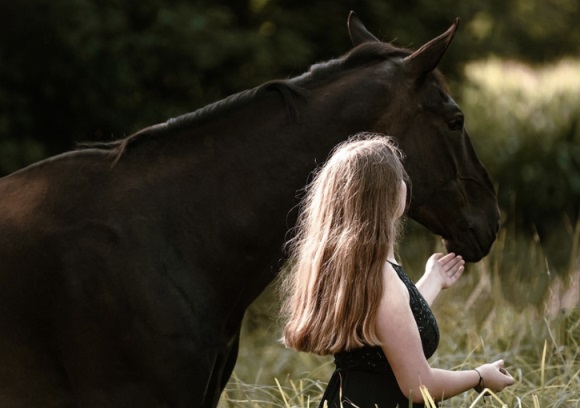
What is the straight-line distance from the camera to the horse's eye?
411 cm

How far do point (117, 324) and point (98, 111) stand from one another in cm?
521

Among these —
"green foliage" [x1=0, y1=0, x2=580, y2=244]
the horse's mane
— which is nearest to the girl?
the horse's mane

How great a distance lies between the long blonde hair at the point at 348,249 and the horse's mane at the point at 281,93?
0.57 metres

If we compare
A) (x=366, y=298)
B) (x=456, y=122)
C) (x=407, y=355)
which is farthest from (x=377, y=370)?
(x=456, y=122)

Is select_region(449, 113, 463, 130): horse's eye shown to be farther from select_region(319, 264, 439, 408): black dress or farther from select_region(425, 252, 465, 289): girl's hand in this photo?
select_region(319, 264, 439, 408): black dress

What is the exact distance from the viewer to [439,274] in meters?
3.78

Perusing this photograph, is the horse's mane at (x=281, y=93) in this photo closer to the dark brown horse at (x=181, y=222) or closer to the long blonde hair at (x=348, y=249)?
the dark brown horse at (x=181, y=222)

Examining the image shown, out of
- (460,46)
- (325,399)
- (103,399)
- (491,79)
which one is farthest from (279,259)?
(491,79)

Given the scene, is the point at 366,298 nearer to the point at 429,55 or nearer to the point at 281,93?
the point at 281,93

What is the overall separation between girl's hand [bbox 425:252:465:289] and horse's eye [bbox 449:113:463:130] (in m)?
0.56

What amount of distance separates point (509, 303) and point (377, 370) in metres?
3.50

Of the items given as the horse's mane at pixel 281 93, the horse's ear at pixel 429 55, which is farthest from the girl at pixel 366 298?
the horse's ear at pixel 429 55

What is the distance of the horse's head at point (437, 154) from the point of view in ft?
13.1

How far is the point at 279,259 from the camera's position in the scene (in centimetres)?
380
